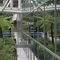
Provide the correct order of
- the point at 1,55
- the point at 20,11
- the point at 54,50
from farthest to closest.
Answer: the point at 20,11 < the point at 1,55 < the point at 54,50

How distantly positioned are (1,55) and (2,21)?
7390mm

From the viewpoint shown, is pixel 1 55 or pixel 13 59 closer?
pixel 13 59

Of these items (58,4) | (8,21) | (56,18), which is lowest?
(8,21)

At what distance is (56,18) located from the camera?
165 inches

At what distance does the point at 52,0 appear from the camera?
4.43m

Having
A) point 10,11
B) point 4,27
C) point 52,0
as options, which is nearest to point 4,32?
point 4,27

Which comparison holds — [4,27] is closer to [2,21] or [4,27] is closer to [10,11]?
[2,21]

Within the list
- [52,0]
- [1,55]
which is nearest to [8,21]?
[1,55]

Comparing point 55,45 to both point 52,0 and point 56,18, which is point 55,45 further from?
point 52,0

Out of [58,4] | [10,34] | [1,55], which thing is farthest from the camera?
[10,34]

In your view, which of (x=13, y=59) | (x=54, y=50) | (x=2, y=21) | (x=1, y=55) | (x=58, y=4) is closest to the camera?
(x=58, y=4)

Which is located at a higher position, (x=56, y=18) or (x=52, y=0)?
(x=52, y=0)

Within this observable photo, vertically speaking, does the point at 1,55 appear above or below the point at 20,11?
below

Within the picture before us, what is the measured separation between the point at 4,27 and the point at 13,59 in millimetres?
8938
